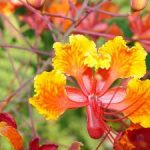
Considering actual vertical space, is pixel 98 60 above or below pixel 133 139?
above

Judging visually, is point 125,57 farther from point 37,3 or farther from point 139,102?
point 37,3

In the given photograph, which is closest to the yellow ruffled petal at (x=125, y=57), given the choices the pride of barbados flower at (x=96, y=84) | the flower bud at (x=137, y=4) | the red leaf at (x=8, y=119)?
the pride of barbados flower at (x=96, y=84)

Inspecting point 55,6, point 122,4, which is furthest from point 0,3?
point 122,4

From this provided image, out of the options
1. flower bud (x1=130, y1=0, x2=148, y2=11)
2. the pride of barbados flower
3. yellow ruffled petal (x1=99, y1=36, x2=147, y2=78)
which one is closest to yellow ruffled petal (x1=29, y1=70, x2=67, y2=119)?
the pride of barbados flower

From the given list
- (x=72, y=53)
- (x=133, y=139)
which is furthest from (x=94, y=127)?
(x=72, y=53)

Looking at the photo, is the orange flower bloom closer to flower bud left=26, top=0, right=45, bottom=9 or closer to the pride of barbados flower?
the pride of barbados flower

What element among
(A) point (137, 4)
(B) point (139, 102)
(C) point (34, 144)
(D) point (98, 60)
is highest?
(A) point (137, 4)

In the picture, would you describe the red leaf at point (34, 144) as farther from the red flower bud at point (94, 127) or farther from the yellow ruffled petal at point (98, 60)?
the yellow ruffled petal at point (98, 60)
